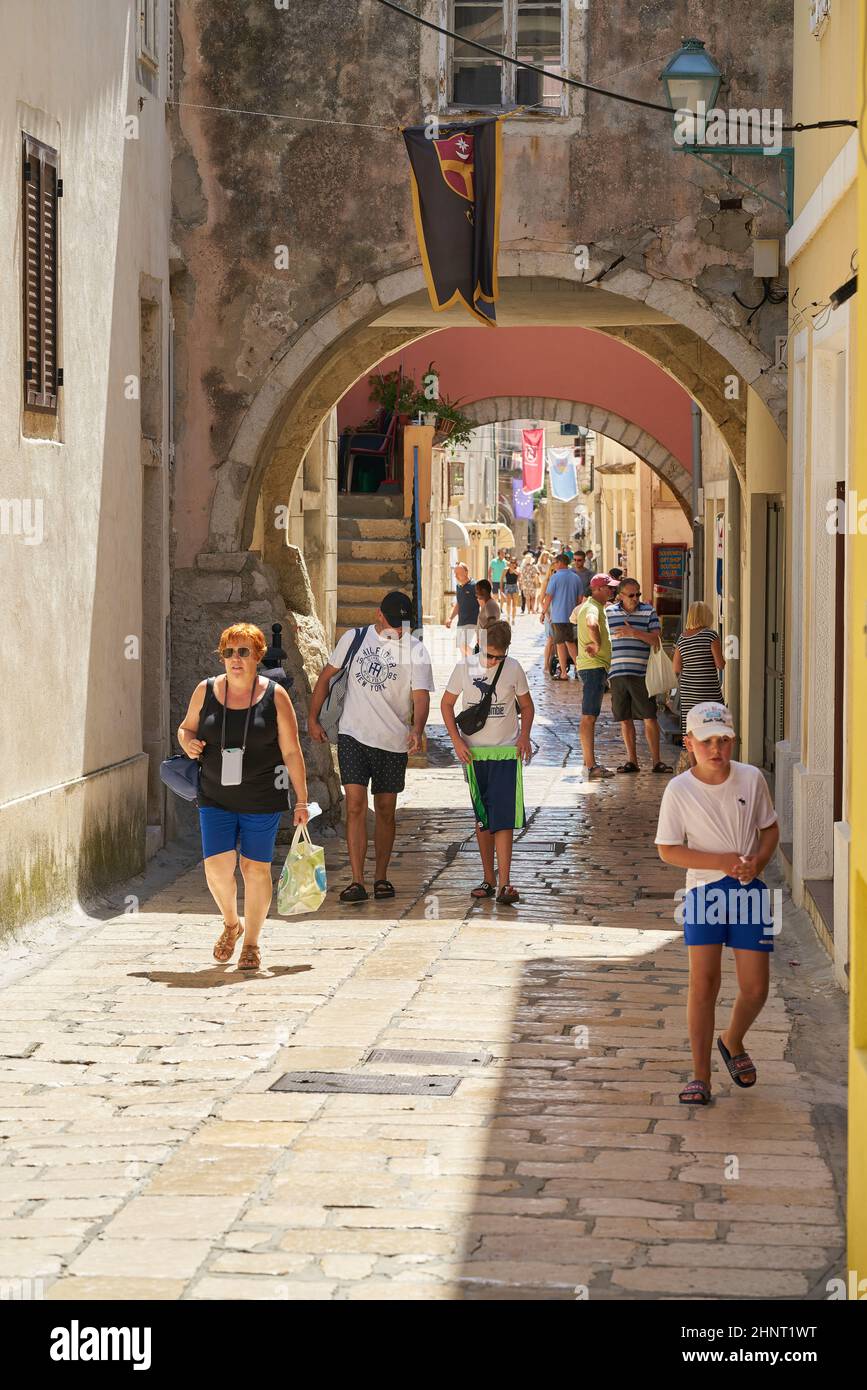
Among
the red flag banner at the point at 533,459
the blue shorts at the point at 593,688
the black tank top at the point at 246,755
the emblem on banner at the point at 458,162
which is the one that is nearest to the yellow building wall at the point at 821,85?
the emblem on banner at the point at 458,162

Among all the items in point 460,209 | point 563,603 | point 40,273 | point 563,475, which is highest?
point 563,475

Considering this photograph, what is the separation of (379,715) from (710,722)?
175 inches

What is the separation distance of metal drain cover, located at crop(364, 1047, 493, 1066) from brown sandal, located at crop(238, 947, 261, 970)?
1.67m

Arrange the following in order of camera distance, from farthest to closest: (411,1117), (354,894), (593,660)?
(593,660), (354,894), (411,1117)

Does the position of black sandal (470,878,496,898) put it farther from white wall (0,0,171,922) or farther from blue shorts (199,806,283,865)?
blue shorts (199,806,283,865)

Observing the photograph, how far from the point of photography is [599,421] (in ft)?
86.3

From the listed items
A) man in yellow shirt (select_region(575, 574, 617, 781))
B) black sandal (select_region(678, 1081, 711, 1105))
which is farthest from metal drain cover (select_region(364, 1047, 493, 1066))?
man in yellow shirt (select_region(575, 574, 617, 781))

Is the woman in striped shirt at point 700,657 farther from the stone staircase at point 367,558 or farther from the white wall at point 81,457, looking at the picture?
the stone staircase at point 367,558

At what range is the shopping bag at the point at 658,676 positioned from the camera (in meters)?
16.8

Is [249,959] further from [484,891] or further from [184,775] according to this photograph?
[484,891]

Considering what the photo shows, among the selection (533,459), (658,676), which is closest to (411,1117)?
(658,676)

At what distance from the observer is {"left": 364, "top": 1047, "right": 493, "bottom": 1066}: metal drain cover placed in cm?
714

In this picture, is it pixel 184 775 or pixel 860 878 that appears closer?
pixel 860 878

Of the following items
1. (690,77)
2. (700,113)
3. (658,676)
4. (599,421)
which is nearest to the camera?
(690,77)
